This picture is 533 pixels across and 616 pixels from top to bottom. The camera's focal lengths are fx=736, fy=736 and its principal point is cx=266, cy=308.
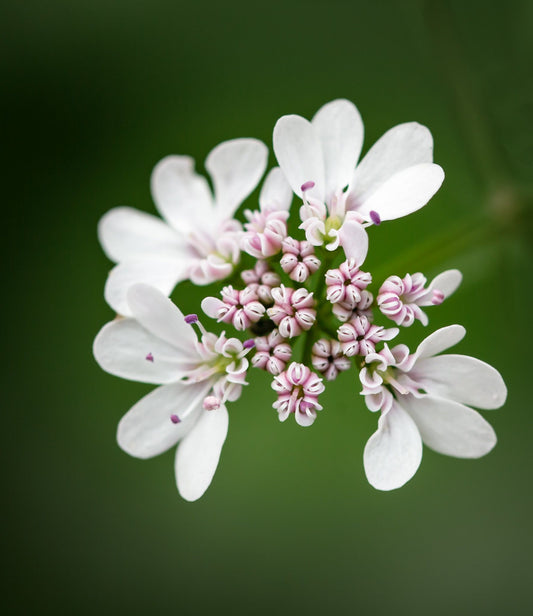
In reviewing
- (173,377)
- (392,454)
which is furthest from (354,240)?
(173,377)

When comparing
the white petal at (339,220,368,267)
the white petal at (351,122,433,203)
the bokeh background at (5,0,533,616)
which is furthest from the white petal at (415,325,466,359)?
the bokeh background at (5,0,533,616)

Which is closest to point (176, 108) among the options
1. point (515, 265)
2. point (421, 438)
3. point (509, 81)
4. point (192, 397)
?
point (509, 81)

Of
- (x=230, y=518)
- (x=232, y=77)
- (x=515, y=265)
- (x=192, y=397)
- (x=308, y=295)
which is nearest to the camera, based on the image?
(x=308, y=295)

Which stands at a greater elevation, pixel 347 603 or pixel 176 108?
pixel 176 108

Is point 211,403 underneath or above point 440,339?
underneath

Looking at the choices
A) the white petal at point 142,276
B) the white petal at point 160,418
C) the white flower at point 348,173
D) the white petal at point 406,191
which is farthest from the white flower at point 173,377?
the white petal at point 406,191

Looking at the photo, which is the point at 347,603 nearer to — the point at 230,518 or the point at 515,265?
the point at 230,518

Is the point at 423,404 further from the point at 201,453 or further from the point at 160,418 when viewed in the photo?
the point at 160,418
